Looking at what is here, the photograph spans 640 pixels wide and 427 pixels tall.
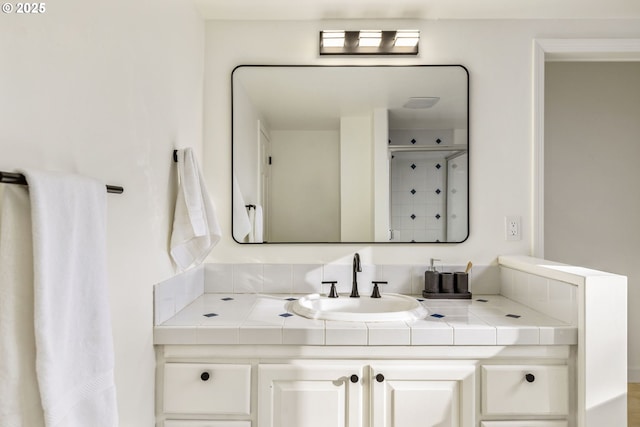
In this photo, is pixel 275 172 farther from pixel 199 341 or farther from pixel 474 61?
pixel 474 61

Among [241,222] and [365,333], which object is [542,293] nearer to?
[365,333]

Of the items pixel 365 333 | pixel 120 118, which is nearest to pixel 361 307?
pixel 365 333

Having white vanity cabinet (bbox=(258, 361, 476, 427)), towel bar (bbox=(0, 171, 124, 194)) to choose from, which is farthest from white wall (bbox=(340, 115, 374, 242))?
towel bar (bbox=(0, 171, 124, 194))

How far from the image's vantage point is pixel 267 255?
2141mm

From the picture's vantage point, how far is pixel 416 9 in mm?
2047

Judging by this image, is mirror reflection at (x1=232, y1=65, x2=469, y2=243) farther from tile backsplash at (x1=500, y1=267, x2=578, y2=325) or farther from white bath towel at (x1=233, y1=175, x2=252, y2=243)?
tile backsplash at (x1=500, y1=267, x2=578, y2=325)

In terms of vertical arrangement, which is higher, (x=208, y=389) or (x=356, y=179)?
(x=356, y=179)

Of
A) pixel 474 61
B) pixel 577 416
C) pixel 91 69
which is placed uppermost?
pixel 474 61

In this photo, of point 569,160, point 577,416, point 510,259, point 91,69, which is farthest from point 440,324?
point 569,160

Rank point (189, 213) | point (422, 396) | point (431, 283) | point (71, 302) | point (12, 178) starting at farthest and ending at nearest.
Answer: point (431, 283) < point (189, 213) < point (422, 396) < point (71, 302) < point (12, 178)

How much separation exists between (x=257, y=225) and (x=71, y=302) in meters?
1.29

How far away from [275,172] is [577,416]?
1589 mm

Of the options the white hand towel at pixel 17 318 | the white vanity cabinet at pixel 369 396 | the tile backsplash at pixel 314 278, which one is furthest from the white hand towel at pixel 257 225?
the white hand towel at pixel 17 318

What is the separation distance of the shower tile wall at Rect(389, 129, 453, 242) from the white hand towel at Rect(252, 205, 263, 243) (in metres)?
0.67
